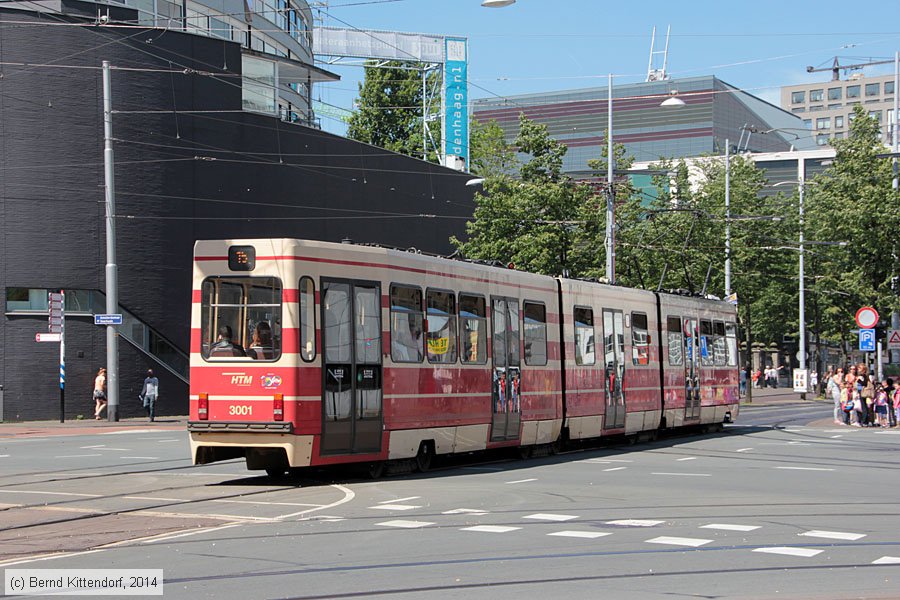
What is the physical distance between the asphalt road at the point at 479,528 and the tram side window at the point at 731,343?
11.2m

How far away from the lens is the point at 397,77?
8906cm

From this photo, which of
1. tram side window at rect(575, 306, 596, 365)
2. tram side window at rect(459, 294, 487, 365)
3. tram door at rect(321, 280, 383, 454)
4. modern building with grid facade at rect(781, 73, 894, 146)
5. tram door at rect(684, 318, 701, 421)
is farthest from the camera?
modern building with grid facade at rect(781, 73, 894, 146)

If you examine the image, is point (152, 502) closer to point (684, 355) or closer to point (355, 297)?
point (355, 297)

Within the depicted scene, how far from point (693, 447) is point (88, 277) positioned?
21967mm

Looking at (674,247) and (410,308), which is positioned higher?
(674,247)

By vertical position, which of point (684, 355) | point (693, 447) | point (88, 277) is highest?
point (88, 277)

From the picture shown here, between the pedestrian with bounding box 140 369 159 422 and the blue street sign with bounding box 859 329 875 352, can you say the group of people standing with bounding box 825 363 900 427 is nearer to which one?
the blue street sign with bounding box 859 329 875 352

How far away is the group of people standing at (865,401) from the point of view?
119 ft

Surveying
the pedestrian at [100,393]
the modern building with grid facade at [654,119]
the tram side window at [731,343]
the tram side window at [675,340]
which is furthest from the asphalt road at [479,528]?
the modern building with grid facade at [654,119]

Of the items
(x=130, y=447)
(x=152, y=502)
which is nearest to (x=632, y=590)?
(x=152, y=502)

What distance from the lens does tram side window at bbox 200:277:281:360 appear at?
16188 mm

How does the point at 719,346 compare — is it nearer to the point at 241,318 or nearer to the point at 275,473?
the point at 275,473

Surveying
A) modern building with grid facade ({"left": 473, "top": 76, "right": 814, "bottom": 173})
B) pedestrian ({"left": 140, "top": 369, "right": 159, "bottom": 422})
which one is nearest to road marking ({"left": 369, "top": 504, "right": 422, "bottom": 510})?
pedestrian ({"left": 140, "top": 369, "right": 159, "bottom": 422})

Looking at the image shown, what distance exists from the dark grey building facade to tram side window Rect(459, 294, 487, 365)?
2122 cm
